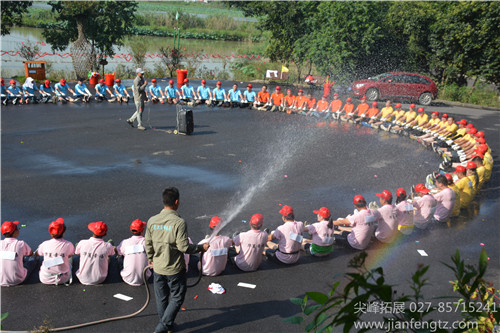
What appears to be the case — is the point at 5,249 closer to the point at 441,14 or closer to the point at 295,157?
the point at 295,157

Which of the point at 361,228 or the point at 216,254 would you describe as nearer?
the point at 216,254

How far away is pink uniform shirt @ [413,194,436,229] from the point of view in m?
10.1

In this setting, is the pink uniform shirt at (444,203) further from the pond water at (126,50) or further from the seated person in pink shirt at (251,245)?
the pond water at (126,50)

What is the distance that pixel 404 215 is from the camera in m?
9.74

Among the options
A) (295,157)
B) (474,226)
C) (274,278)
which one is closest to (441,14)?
(295,157)

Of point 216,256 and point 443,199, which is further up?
point 443,199

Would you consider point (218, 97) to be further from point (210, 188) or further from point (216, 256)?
point (216, 256)

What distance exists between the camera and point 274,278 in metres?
8.04

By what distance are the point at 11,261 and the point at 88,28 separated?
27852mm

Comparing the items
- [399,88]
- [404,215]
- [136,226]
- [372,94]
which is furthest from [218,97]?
[136,226]

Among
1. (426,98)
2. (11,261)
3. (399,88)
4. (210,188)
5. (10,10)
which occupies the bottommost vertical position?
(210,188)

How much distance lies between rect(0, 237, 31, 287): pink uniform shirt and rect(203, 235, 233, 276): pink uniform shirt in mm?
2901

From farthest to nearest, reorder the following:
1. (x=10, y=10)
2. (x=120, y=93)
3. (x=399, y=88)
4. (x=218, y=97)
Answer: (x=399, y=88)
(x=10, y=10)
(x=218, y=97)
(x=120, y=93)

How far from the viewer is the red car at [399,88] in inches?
1154
